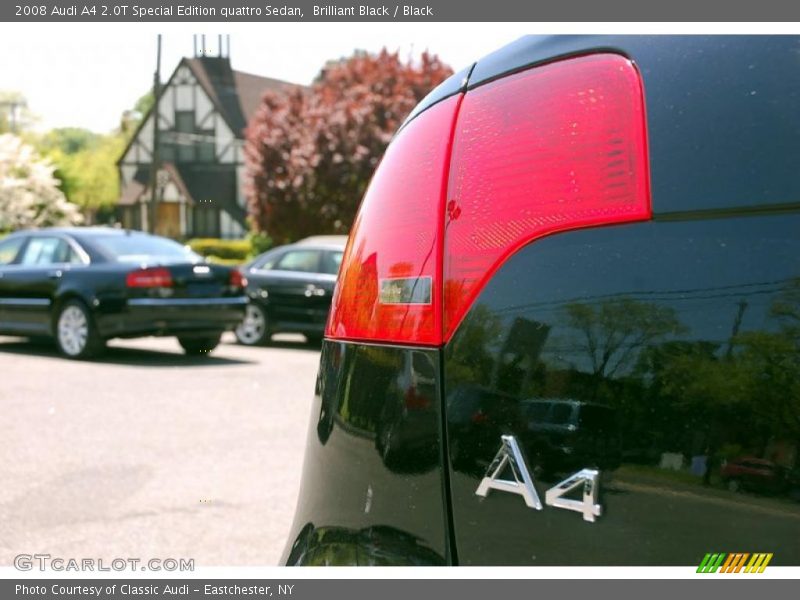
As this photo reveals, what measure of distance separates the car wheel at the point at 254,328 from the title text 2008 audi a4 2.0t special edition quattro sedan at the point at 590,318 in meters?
12.3

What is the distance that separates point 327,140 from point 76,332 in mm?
20468

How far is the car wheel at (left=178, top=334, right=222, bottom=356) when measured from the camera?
12.2 meters

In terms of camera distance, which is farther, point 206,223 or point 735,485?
point 206,223

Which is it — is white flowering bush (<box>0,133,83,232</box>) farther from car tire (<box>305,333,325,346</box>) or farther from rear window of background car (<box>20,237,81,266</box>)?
rear window of background car (<box>20,237,81,266</box>)

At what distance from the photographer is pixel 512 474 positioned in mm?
1375

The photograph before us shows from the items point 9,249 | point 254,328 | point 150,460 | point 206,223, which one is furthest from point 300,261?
point 206,223

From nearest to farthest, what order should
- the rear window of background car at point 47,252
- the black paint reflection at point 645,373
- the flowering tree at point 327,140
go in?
the black paint reflection at point 645,373, the rear window of background car at point 47,252, the flowering tree at point 327,140

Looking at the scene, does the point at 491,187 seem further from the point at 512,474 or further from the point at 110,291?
the point at 110,291

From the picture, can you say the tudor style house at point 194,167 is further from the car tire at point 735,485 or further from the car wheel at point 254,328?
the car tire at point 735,485

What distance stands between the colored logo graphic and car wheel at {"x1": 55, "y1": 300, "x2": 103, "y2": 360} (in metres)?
10.5

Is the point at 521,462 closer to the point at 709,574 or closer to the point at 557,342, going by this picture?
the point at 557,342

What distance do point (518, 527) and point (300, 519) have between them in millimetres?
623

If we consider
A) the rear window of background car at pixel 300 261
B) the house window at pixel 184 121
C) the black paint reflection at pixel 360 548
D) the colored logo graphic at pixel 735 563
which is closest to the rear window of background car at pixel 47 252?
the rear window of background car at pixel 300 261

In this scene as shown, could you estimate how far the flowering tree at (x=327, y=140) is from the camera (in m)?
30.6
